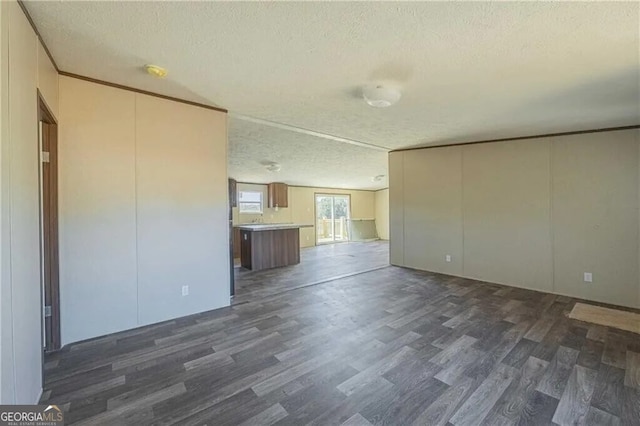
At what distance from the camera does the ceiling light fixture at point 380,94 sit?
258 cm

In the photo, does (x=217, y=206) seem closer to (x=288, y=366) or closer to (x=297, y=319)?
(x=297, y=319)

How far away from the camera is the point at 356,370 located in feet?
7.16

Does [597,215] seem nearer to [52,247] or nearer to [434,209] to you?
[434,209]

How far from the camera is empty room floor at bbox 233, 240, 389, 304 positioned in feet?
14.4

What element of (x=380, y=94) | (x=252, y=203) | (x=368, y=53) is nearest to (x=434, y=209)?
(x=380, y=94)

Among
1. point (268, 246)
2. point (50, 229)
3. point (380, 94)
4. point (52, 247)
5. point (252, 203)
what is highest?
point (380, 94)

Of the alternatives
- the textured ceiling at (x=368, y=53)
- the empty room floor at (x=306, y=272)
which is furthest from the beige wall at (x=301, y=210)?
the textured ceiling at (x=368, y=53)

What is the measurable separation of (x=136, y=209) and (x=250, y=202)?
5998 mm

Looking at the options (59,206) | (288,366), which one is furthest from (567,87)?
(59,206)

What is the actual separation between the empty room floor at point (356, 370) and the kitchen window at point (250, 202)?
219 inches

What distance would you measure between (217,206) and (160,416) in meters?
2.19

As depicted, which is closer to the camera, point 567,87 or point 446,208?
point 567,87

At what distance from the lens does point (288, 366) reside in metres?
2.23

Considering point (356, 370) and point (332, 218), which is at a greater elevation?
point (332, 218)
